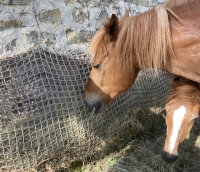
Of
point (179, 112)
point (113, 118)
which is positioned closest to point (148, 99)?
point (113, 118)

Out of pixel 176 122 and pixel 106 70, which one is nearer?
pixel 106 70

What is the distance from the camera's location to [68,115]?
7.45ft

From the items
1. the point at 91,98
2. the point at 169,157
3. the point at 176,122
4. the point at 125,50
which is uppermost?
the point at 125,50

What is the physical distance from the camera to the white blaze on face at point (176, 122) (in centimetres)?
210

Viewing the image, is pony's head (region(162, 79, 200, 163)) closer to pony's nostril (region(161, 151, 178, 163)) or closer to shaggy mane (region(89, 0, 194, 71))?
pony's nostril (region(161, 151, 178, 163))

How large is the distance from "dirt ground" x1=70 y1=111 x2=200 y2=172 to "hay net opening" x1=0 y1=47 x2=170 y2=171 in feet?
0.76

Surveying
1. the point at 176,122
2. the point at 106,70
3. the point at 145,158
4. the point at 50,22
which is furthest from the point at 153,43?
the point at 145,158

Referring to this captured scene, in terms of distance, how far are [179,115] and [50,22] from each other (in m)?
1.72

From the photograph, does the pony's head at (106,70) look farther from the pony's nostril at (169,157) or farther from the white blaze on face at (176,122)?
the pony's nostril at (169,157)

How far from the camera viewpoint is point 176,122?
6.96ft

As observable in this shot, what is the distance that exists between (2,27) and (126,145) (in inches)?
82.0

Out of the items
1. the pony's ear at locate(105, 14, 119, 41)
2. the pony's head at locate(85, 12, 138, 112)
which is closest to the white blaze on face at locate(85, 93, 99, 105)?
the pony's head at locate(85, 12, 138, 112)

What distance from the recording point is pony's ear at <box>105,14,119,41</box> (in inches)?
66.2

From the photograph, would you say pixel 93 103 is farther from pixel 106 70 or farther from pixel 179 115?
pixel 179 115
